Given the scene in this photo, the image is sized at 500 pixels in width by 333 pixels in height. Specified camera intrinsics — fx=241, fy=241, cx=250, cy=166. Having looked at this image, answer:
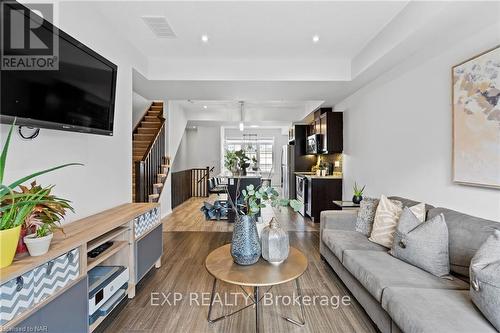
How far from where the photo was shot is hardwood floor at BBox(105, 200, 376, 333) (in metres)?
1.91

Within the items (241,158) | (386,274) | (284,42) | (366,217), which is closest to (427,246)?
(386,274)

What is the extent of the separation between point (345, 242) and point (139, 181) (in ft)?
11.9

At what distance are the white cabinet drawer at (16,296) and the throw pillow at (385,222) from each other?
272 cm

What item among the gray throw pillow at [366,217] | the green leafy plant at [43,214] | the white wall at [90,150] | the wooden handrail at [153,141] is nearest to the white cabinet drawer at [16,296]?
the green leafy plant at [43,214]

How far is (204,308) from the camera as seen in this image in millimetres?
2152

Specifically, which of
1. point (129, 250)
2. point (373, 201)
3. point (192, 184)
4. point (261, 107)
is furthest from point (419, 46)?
point (192, 184)

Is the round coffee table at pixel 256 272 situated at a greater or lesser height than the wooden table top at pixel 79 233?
lesser

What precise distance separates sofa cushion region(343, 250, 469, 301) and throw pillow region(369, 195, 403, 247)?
24 centimetres

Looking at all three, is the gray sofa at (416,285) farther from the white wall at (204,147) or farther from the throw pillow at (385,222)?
the white wall at (204,147)

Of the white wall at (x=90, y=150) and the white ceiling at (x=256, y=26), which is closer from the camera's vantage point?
the white wall at (x=90, y=150)

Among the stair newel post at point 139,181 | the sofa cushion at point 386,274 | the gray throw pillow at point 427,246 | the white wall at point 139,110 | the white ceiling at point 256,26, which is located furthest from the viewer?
the white wall at point 139,110

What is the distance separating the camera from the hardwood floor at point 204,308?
1.91 m

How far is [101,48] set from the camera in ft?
8.07

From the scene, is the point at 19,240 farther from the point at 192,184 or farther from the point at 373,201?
the point at 192,184
